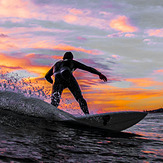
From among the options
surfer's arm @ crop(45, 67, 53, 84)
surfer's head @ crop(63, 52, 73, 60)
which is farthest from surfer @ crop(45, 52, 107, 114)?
surfer's arm @ crop(45, 67, 53, 84)

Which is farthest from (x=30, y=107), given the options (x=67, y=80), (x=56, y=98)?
(x=67, y=80)

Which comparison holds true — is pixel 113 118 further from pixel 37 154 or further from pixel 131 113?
pixel 37 154

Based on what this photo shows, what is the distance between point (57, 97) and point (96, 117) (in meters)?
1.84

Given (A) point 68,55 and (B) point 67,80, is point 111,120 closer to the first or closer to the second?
(B) point 67,80

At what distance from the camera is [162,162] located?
2.43 meters

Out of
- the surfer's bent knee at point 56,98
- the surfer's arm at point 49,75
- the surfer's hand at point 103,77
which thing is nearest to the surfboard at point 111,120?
the surfer's bent knee at point 56,98

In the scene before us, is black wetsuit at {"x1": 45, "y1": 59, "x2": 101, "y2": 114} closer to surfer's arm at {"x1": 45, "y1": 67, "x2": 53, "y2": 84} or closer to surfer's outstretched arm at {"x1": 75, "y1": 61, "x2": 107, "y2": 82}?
surfer's outstretched arm at {"x1": 75, "y1": 61, "x2": 107, "y2": 82}

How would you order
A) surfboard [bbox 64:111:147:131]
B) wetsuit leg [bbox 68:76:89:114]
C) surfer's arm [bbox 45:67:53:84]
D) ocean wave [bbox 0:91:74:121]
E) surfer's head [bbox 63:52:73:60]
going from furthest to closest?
surfer's arm [bbox 45:67:53:84] → surfer's head [bbox 63:52:73:60] → wetsuit leg [bbox 68:76:89:114] → surfboard [bbox 64:111:147:131] → ocean wave [bbox 0:91:74:121]

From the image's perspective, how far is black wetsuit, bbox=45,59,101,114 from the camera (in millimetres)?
6051

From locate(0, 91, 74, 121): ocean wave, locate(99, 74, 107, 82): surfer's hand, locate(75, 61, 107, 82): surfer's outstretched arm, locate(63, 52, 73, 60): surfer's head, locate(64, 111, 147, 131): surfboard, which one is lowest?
locate(64, 111, 147, 131): surfboard

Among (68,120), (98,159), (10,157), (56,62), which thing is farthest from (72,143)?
(56,62)

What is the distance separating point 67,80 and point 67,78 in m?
0.06

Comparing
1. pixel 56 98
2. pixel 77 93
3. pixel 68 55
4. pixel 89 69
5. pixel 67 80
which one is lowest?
pixel 56 98

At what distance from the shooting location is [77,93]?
6.11 metres
